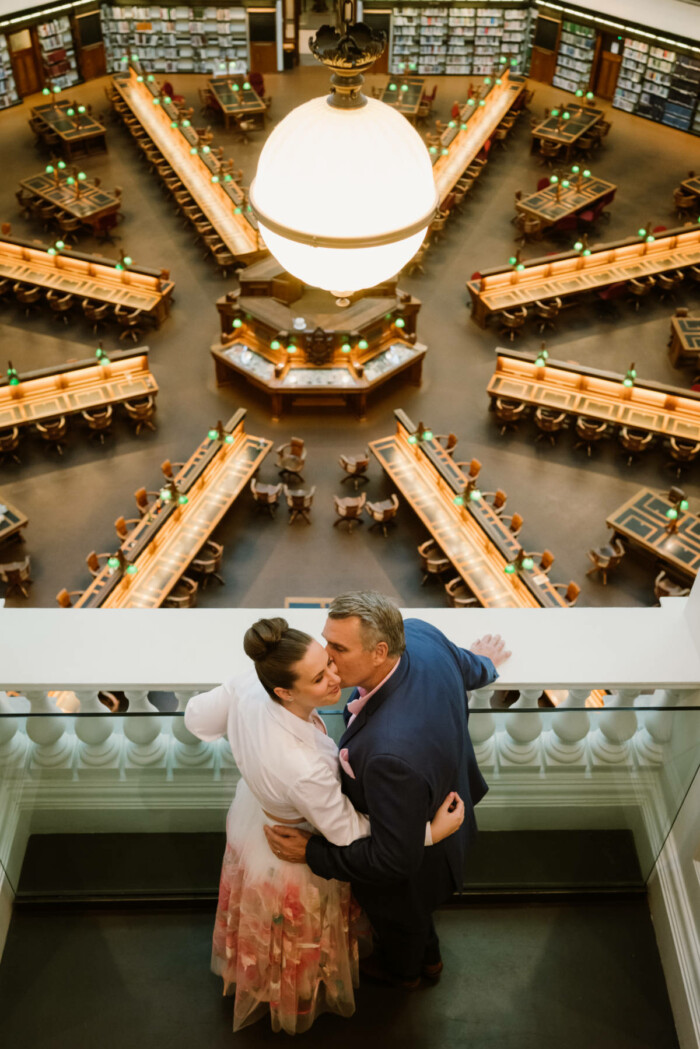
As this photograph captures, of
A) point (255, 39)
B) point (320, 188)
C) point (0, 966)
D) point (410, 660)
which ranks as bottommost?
point (255, 39)

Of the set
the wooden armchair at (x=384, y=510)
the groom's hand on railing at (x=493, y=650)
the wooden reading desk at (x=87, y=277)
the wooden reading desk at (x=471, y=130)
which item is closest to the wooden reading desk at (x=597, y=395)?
the wooden armchair at (x=384, y=510)

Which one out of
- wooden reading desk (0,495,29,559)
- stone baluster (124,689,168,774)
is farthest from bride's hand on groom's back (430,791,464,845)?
wooden reading desk (0,495,29,559)

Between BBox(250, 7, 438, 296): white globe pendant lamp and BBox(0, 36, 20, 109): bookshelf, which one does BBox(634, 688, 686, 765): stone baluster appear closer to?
BBox(250, 7, 438, 296): white globe pendant lamp

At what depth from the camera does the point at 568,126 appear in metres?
19.4

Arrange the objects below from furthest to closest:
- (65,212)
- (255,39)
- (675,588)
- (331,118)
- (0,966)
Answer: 1. (255,39)
2. (65,212)
3. (675,588)
4. (0,966)
5. (331,118)

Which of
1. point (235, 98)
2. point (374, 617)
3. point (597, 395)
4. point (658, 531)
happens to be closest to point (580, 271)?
point (597, 395)

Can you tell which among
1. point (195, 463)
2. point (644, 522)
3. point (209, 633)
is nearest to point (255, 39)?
point (195, 463)

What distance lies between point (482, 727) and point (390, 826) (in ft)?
3.21

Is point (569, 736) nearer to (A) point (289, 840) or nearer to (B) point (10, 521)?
(A) point (289, 840)

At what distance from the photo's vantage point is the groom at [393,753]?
2.91m

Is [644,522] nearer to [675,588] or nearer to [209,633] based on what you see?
[675,588]

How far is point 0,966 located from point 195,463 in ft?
27.4

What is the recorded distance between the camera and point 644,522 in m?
11.0

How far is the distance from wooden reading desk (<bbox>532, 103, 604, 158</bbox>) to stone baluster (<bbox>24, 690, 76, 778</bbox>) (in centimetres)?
1832
